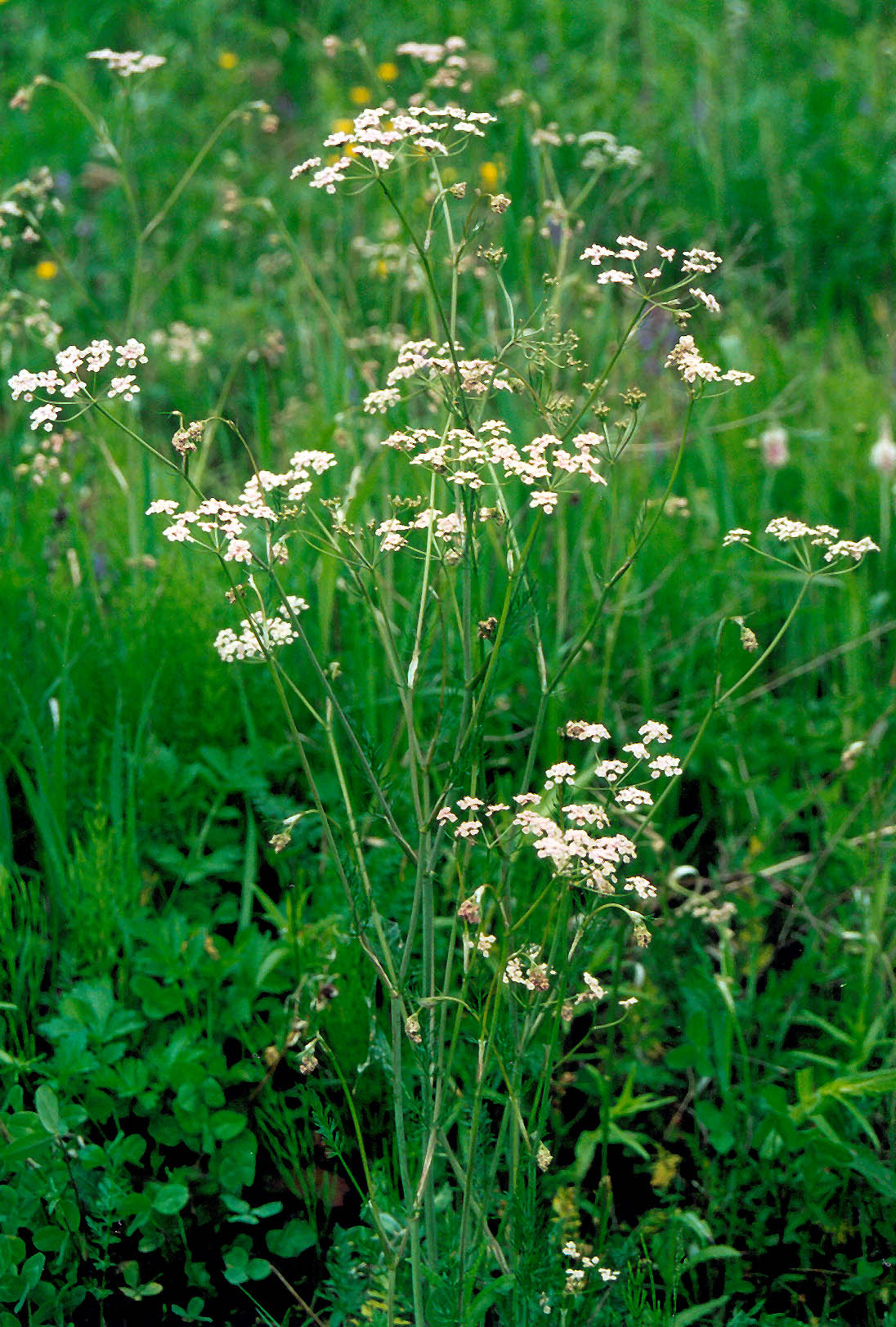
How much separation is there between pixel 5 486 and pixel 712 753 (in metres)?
1.63

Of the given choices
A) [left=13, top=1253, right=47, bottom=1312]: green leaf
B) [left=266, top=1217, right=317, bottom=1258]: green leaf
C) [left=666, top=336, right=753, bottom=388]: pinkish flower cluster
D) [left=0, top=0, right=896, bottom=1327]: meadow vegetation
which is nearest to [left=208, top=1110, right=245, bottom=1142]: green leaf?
[left=0, top=0, right=896, bottom=1327]: meadow vegetation

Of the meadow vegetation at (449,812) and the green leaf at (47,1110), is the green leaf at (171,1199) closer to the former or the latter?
the meadow vegetation at (449,812)

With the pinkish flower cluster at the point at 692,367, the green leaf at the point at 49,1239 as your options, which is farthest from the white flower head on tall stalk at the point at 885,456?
the green leaf at the point at 49,1239

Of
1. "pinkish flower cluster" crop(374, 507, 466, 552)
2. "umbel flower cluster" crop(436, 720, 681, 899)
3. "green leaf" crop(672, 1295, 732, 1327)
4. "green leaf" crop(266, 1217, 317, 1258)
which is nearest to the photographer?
"umbel flower cluster" crop(436, 720, 681, 899)

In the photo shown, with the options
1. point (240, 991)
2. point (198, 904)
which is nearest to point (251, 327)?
point (198, 904)

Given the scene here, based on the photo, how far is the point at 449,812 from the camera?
134 centimetres

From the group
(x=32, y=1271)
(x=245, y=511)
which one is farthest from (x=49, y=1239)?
(x=245, y=511)

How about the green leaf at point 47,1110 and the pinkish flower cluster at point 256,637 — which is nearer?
the pinkish flower cluster at point 256,637

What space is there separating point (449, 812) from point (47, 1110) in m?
0.73

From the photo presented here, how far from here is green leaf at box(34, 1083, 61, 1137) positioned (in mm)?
1643

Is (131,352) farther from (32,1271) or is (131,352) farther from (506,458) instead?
(32,1271)

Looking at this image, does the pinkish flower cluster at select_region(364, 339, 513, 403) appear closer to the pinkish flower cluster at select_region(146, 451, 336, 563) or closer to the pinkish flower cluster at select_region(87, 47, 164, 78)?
the pinkish flower cluster at select_region(146, 451, 336, 563)

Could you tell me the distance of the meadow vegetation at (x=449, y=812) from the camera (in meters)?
1.41

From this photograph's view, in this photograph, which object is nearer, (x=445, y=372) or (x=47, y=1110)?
(x=445, y=372)
